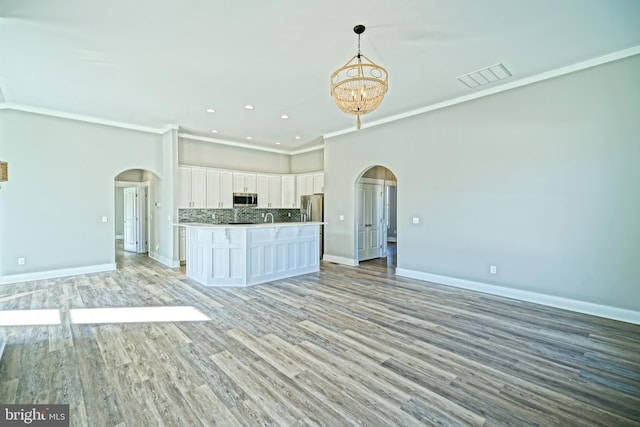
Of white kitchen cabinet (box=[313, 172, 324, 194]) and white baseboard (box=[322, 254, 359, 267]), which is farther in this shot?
white kitchen cabinet (box=[313, 172, 324, 194])

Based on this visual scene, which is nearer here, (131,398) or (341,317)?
(131,398)

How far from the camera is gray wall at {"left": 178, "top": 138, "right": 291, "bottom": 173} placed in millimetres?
7223

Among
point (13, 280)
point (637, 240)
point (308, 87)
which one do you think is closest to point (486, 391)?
point (637, 240)

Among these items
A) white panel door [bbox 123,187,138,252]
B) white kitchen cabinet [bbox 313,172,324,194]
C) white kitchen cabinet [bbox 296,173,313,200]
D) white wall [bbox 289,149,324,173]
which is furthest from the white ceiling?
white panel door [bbox 123,187,138,252]

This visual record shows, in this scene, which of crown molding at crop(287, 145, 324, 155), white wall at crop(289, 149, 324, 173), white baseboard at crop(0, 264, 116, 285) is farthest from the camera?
white wall at crop(289, 149, 324, 173)

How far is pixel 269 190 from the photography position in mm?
8539

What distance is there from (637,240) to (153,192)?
9.43 metres

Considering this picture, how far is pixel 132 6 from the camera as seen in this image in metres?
2.61

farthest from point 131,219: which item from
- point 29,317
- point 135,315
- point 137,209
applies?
point 135,315

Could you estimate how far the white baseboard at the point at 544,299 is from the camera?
11.5 ft

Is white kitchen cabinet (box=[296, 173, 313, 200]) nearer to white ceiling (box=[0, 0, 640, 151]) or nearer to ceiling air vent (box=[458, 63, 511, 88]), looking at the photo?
white ceiling (box=[0, 0, 640, 151])

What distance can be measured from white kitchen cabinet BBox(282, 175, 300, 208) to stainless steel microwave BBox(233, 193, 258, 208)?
97cm

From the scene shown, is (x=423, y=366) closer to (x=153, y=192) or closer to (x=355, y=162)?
(x=355, y=162)

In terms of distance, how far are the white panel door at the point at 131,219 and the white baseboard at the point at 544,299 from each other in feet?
27.1
